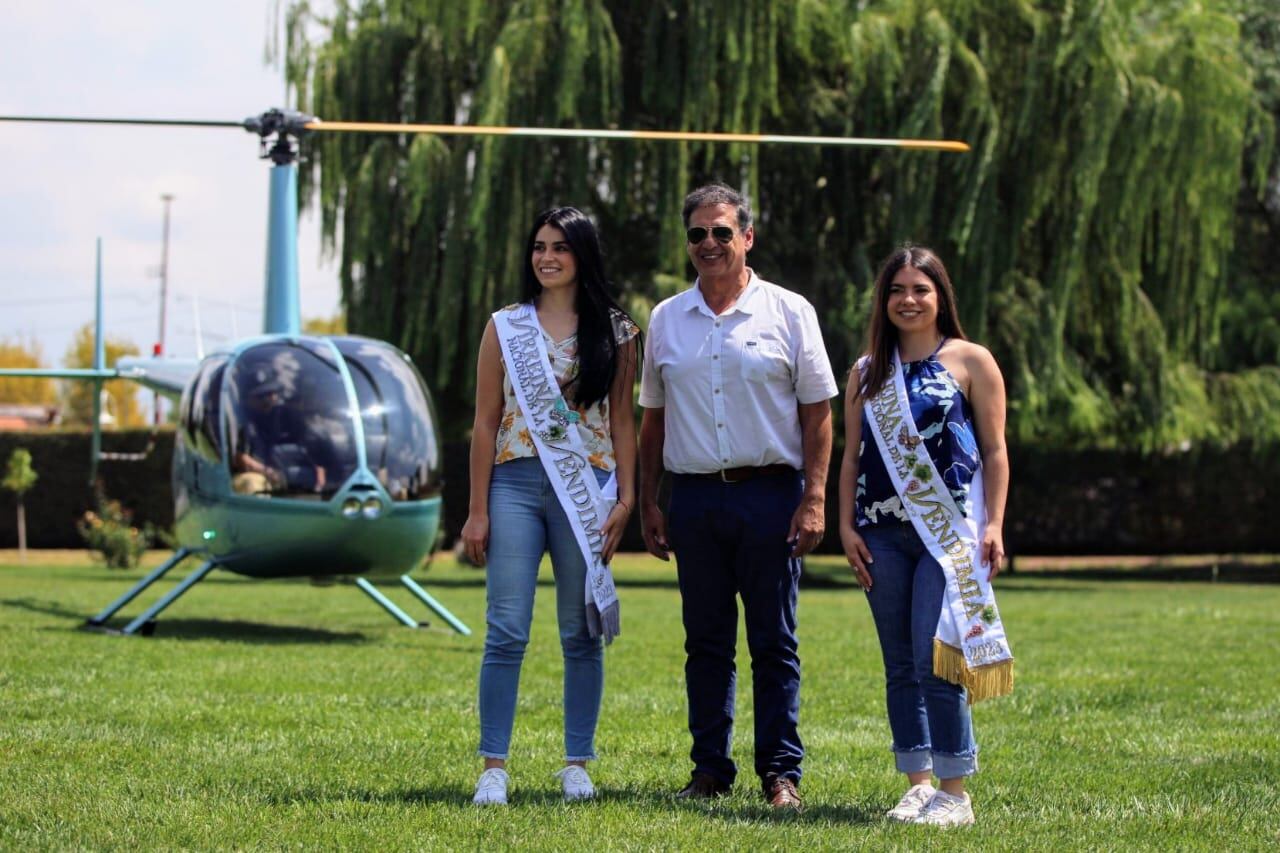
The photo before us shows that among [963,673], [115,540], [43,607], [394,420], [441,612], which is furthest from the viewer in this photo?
[115,540]

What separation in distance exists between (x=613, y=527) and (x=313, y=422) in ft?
19.6

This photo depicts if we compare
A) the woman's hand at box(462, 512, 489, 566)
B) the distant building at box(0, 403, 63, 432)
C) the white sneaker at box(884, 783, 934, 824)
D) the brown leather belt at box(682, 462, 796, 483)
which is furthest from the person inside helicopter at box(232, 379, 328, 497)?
the distant building at box(0, 403, 63, 432)

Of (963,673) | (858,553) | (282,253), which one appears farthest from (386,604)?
(963,673)

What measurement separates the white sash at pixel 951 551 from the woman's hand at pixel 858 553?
203 mm

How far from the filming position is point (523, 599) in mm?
5047

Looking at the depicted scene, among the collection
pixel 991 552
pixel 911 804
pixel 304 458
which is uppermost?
pixel 991 552

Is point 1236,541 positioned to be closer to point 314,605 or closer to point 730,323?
point 314,605

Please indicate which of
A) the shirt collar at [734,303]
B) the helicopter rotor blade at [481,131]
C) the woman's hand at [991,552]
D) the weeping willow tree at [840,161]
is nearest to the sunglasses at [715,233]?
the shirt collar at [734,303]

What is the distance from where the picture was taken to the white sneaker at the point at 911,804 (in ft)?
15.6

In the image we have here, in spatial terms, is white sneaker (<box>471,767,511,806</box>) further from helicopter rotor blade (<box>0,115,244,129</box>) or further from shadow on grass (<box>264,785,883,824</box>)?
helicopter rotor blade (<box>0,115,244,129</box>)

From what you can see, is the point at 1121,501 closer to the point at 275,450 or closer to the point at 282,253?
the point at 282,253

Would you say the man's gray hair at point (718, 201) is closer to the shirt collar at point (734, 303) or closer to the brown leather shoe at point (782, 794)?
the shirt collar at point (734, 303)

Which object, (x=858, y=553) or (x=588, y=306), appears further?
(x=588, y=306)

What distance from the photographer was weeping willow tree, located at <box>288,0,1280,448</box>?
18.7 metres
